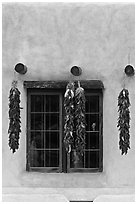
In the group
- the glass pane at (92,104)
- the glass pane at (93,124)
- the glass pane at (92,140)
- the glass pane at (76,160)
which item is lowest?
the glass pane at (76,160)

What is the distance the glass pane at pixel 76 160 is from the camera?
10.9 meters

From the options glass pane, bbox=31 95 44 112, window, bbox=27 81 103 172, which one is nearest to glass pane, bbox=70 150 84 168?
window, bbox=27 81 103 172

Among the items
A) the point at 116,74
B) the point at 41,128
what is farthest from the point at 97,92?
the point at 41,128

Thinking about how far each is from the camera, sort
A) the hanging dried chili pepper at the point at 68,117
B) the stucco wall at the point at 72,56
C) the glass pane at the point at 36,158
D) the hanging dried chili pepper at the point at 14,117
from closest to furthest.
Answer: the hanging dried chili pepper at the point at 68,117
the hanging dried chili pepper at the point at 14,117
the stucco wall at the point at 72,56
the glass pane at the point at 36,158

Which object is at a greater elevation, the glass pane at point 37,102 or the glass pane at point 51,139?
the glass pane at point 37,102

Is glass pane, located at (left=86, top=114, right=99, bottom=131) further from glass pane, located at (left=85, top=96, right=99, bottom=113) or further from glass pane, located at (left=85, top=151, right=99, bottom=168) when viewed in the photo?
glass pane, located at (left=85, top=151, right=99, bottom=168)

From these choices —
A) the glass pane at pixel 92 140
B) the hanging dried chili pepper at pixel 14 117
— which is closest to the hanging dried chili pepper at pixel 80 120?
the glass pane at pixel 92 140

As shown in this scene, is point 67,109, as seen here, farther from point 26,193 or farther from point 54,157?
point 26,193

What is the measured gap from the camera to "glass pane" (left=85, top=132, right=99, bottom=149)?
427 inches

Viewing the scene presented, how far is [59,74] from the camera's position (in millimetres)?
10852

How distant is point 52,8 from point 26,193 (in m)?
3.42

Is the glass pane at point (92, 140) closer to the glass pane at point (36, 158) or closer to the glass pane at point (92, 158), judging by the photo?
the glass pane at point (92, 158)

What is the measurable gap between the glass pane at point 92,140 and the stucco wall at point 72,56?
15 cm

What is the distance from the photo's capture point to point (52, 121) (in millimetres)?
10867
